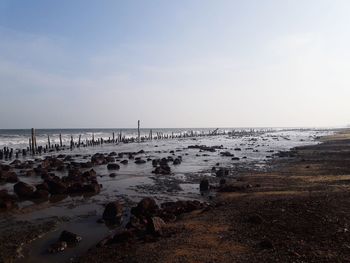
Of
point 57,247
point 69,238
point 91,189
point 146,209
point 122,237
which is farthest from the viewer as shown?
point 91,189

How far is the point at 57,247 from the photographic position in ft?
39.5

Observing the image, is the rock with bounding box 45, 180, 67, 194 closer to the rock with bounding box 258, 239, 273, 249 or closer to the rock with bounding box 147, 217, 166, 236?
the rock with bounding box 147, 217, 166, 236

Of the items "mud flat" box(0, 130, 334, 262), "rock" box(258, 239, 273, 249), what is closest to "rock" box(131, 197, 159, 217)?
"mud flat" box(0, 130, 334, 262)

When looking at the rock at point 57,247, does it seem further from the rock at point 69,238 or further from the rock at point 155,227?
the rock at point 155,227

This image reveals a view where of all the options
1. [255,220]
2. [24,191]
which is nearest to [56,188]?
[24,191]

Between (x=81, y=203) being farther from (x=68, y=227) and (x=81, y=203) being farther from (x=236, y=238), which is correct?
(x=236, y=238)

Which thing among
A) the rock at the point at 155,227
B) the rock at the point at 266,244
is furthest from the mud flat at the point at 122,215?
the rock at the point at 266,244

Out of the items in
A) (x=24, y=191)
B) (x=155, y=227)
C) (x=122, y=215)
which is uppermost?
(x=155, y=227)

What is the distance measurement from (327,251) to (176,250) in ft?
14.4

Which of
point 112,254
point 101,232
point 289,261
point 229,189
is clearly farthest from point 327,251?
point 229,189

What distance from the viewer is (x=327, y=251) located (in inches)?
391

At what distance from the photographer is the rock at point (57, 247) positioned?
11.9 m

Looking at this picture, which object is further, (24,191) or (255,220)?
(24,191)

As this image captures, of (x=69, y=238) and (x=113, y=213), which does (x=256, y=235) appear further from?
(x=113, y=213)
